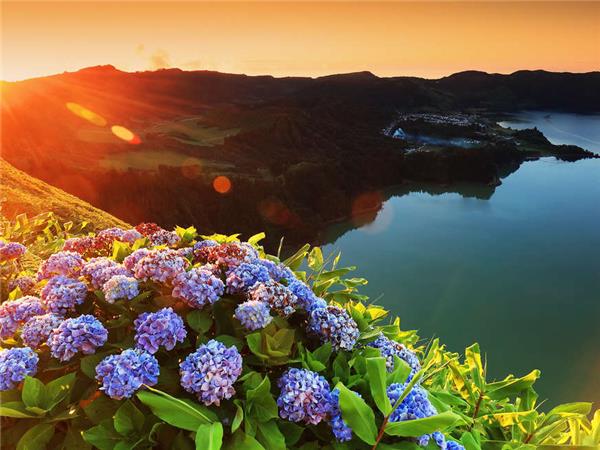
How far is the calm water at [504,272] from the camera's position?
21.7 meters

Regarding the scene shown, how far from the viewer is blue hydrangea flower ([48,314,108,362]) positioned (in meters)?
1.89

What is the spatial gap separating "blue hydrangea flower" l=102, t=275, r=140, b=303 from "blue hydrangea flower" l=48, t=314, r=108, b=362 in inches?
5.6

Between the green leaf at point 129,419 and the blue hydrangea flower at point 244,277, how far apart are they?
677 mm

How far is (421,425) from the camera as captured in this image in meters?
1.70

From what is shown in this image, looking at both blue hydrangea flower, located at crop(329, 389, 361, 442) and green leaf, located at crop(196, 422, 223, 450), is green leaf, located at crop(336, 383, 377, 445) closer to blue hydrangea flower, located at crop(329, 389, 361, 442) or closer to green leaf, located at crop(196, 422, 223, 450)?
blue hydrangea flower, located at crop(329, 389, 361, 442)

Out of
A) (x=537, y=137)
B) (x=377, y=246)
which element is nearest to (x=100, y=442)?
(x=377, y=246)

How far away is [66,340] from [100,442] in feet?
1.41

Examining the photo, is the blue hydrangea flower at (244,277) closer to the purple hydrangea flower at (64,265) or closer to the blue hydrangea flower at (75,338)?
the blue hydrangea flower at (75,338)

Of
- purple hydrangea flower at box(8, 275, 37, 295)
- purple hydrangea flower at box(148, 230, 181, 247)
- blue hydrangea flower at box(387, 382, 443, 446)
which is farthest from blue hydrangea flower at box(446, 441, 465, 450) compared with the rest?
purple hydrangea flower at box(8, 275, 37, 295)

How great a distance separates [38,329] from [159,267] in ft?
1.85

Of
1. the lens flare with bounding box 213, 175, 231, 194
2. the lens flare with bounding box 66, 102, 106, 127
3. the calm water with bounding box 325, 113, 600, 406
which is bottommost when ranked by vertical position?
the calm water with bounding box 325, 113, 600, 406

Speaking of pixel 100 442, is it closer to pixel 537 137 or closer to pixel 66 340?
pixel 66 340

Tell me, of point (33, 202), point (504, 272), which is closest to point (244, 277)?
point (33, 202)

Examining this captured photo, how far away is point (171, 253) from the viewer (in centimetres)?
222
